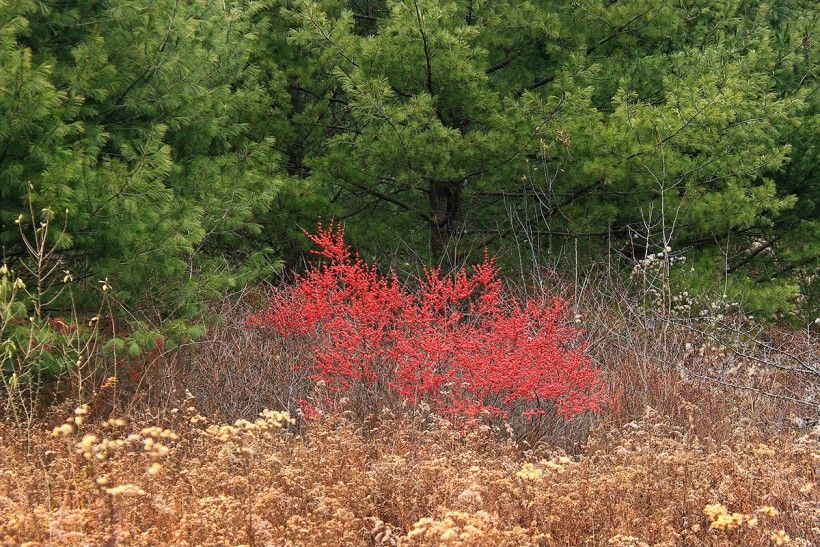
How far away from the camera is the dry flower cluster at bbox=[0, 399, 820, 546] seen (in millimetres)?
3826

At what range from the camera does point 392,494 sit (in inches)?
179

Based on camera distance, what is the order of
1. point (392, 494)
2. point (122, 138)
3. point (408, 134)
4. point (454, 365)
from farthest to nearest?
1. point (408, 134)
2. point (122, 138)
3. point (454, 365)
4. point (392, 494)

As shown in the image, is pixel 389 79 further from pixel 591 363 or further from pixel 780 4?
pixel 780 4

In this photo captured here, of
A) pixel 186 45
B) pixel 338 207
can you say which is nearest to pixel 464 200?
pixel 338 207

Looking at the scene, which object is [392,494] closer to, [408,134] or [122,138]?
[122,138]

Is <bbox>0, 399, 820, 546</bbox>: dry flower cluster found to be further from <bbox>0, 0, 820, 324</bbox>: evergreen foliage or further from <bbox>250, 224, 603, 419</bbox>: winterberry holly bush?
<bbox>0, 0, 820, 324</bbox>: evergreen foliage

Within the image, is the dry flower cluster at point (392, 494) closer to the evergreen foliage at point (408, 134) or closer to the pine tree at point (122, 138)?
the pine tree at point (122, 138)

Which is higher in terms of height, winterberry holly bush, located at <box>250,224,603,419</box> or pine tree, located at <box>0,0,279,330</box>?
pine tree, located at <box>0,0,279,330</box>

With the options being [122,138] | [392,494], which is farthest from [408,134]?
[392,494]

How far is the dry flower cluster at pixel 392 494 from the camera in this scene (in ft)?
12.6

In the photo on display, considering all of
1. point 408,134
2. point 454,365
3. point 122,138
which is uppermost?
point 122,138

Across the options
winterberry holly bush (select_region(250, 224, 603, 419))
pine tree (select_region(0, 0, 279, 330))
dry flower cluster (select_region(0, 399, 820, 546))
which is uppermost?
pine tree (select_region(0, 0, 279, 330))

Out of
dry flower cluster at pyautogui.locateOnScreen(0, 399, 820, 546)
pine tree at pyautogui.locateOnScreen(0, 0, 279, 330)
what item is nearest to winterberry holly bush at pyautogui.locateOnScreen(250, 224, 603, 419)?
dry flower cluster at pyautogui.locateOnScreen(0, 399, 820, 546)

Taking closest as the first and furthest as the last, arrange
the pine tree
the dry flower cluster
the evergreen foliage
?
the dry flower cluster < the pine tree < the evergreen foliage
